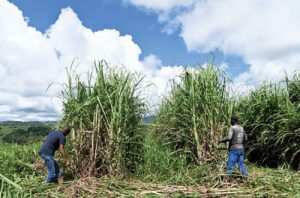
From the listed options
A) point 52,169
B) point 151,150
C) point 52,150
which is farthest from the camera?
point 151,150

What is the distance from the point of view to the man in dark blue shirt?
8852 millimetres

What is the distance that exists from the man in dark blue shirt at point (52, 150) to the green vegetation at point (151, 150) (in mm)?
208

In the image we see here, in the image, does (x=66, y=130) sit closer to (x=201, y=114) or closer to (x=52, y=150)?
(x=52, y=150)

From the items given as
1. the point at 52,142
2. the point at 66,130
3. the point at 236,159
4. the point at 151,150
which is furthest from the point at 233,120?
the point at 52,142

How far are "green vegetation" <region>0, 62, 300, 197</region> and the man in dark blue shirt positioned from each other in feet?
0.68

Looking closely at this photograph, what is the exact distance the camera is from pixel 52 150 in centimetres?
910

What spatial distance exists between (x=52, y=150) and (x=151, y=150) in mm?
2358

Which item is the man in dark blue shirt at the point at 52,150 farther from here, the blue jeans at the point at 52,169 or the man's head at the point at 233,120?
the man's head at the point at 233,120

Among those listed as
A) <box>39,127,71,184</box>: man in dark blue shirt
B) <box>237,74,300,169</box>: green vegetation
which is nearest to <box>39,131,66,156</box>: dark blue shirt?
<box>39,127,71,184</box>: man in dark blue shirt

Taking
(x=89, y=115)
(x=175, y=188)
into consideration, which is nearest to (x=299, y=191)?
(x=175, y=188)

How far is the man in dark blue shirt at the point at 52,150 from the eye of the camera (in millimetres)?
8852

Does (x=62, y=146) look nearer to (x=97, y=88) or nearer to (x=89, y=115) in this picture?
(x=89, y=115)

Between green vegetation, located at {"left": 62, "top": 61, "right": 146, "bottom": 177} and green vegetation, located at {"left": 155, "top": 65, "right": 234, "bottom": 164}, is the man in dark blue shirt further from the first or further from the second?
green vegetation, located at {"left": 155, "top": 65, "right": 234, "bottom": 164}

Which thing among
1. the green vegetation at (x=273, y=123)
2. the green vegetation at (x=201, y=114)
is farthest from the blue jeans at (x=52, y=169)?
the green vegetation at (x=273, y=123)
